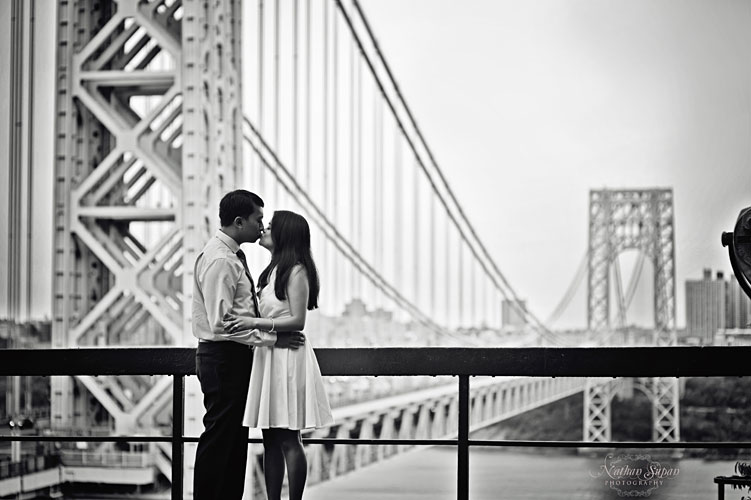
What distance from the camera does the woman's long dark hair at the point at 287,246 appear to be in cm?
227

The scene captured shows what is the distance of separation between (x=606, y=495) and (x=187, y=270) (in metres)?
4.25

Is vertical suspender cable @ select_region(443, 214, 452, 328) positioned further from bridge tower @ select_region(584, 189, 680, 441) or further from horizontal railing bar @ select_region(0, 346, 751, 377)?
horizontal railing bar @ select_region(0, 346, 751, 377)

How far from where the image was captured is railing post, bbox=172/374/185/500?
8.16ft

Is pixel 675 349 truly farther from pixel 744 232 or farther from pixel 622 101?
pixel 622 101

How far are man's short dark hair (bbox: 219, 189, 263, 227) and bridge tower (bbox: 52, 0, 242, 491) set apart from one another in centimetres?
514

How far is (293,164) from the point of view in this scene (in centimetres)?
1417

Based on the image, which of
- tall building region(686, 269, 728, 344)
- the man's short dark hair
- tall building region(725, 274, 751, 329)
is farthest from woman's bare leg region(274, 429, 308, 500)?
tall building region(686, 269, 728, 344)

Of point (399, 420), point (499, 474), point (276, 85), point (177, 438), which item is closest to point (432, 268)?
point (499, 474)

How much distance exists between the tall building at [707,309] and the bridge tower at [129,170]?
602 inches

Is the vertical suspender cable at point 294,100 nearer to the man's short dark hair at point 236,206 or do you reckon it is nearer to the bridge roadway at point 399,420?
the bridge roadway at point 399,420

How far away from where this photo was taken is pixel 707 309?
73.9 feet

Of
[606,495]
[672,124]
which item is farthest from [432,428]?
[672,124]

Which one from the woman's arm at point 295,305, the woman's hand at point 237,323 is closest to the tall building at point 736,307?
the woman's arm at point 295,305

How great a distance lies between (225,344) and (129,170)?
595 cm
